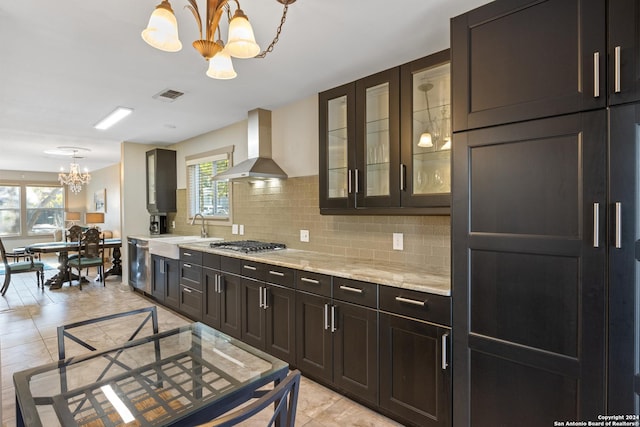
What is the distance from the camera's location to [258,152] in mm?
3781

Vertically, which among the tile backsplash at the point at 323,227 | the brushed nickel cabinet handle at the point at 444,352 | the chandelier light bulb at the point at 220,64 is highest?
the chandelier light bulb at the point at 220,64

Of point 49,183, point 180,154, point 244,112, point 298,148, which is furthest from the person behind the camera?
point 49,183

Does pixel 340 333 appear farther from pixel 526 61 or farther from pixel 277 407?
pixel 526 61

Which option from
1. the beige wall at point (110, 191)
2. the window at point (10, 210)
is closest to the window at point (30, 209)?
the window at point (10, 210)

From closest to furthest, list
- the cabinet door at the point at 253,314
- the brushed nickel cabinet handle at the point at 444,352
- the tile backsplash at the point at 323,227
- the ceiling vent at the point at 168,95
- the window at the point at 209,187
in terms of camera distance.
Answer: the brushed nickel cabinet handle at the point at 444,352
the tile backsplash at the point at 323,227
the cabinet door at the point at 253,314
the ceiling vent at the point at 168,95
the window at the point at 209,187

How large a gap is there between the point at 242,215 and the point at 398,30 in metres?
2.93

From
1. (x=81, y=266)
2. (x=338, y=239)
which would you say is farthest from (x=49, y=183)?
(x=338, y=239)

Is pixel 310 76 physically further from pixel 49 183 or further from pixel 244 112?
pixel 49 183

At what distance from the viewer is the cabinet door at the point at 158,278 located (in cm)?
450

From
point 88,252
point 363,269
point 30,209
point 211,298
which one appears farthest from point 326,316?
point 30,209

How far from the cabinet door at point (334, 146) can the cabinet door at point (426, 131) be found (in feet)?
1.75

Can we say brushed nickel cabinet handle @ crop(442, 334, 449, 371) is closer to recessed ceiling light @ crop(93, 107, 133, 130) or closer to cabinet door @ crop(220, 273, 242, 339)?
cabinet door @ crop(220, 273, 242, 339)

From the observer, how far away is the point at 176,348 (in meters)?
1.79

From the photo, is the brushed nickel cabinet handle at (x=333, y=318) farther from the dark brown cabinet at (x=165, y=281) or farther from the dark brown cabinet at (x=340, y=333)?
the dark brown cabinet at (x=165, y=281)
